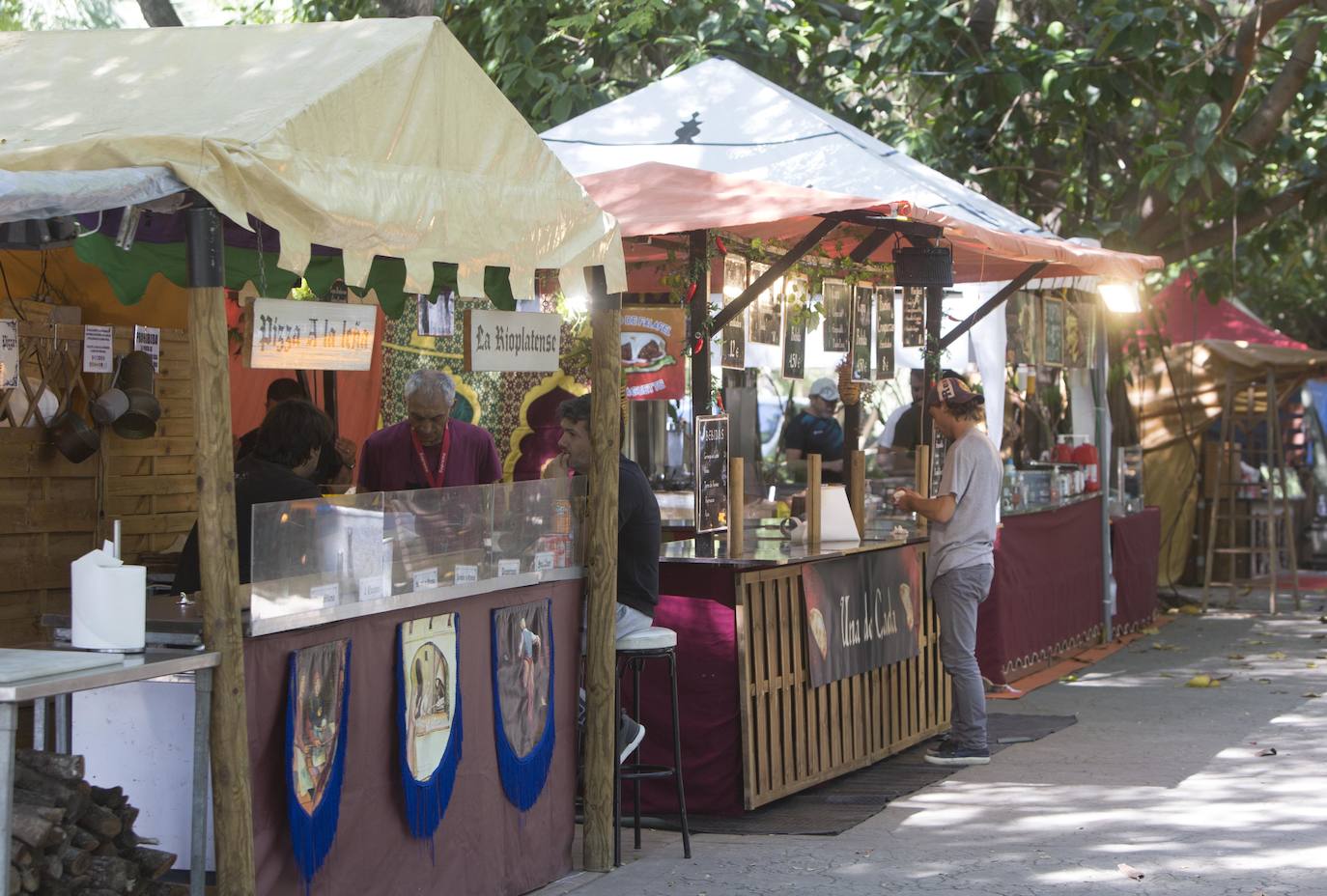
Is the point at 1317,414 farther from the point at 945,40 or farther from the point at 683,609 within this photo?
the point at 683,609

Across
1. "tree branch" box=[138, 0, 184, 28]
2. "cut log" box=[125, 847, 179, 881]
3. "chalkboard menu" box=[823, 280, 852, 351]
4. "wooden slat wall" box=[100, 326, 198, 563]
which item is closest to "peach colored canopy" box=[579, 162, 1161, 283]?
"chalkboard menu" box=[823, 280, 852, 351]

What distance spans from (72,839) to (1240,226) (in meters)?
12.0

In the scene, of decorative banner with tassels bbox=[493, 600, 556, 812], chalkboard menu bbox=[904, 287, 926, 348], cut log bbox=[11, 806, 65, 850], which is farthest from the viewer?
chalkboard menu bbox=[904, 287, 926, 348]

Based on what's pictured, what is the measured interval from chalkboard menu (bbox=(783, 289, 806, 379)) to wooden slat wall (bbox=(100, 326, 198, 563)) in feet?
11.0

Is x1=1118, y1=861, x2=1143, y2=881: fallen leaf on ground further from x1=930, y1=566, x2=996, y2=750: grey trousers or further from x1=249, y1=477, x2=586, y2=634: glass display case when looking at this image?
x1=249, y1=477, x2=586, y2=634: glass display case

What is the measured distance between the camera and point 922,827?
7.10 meters

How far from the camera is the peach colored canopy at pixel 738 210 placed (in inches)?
293

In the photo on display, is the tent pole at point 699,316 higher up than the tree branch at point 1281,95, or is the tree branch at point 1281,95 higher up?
the tree branch at point 1281,95

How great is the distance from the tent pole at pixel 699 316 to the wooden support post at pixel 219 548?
3.77m

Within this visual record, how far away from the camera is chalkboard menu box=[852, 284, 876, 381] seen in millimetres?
10031

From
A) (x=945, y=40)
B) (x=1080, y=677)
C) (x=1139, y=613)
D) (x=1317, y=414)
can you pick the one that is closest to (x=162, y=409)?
(x=1080, y=677)

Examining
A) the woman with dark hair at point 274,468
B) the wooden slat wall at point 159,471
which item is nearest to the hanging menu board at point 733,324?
the wooden slat wall at point 159,471

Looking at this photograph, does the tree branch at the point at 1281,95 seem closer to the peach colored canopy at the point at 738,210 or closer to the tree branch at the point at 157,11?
the peach colored canopy at the point at 738,210

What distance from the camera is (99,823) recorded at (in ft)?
14.5
